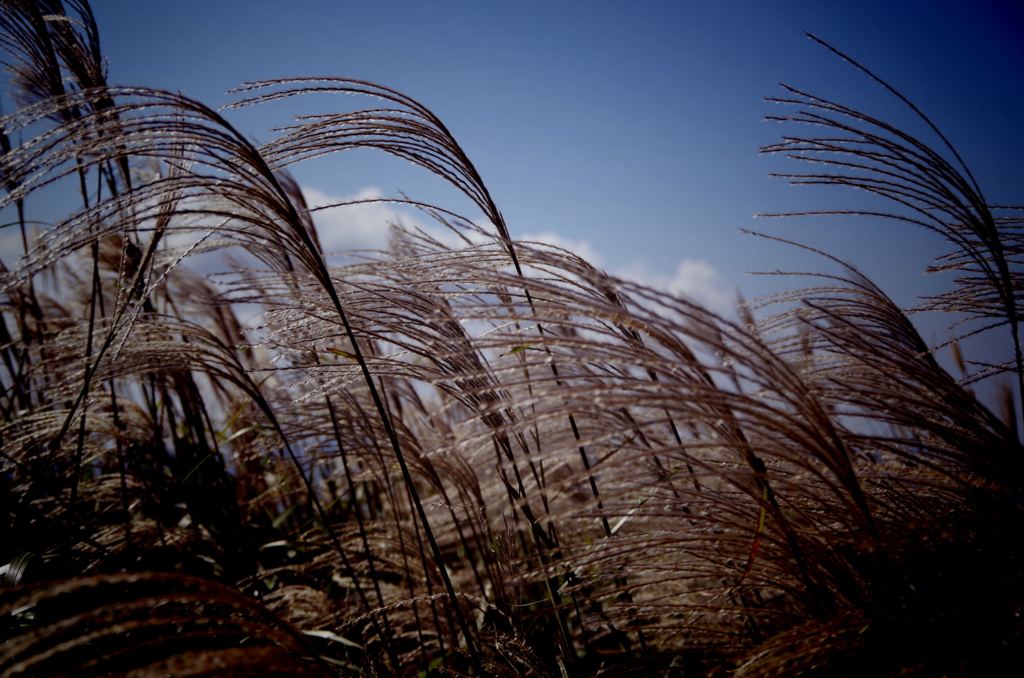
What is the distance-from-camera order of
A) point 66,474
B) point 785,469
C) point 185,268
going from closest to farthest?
point 785,469, point 66,474, point 185,268

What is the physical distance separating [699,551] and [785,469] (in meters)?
0.52

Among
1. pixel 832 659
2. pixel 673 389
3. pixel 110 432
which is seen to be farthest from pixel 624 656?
pixel 110 432

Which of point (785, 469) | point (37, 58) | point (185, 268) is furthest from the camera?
point (185, 268)

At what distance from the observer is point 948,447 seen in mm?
1145

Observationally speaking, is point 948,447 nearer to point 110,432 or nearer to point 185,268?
point 110,432

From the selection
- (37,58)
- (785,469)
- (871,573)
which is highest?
(37,58)

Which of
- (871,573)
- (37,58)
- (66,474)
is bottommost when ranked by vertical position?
(871,573)

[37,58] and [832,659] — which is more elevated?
[37,58]

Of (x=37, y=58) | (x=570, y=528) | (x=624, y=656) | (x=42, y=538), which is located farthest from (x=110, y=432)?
(x=624, y=656)

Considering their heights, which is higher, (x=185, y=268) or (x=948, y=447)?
(x=185, y=268)

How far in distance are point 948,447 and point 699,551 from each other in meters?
0.65

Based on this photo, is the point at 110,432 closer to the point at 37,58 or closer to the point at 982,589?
the point at 37,58

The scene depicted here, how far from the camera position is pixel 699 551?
108 cm

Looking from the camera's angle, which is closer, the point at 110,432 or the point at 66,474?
the point at 110,432
